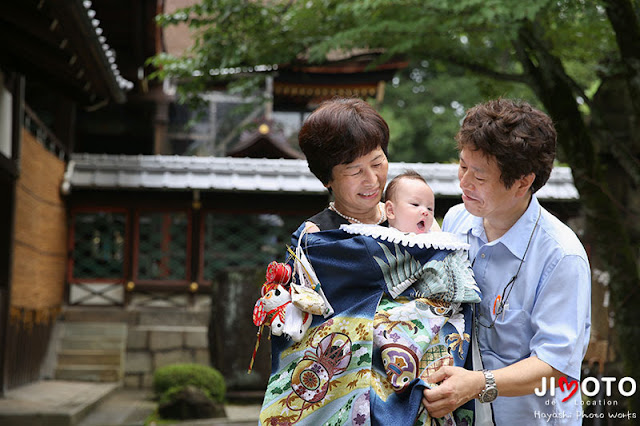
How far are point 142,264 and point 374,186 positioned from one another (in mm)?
11006

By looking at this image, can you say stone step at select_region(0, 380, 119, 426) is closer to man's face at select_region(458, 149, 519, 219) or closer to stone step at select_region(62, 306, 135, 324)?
stone step at select_region(62, 306, 135, 324)

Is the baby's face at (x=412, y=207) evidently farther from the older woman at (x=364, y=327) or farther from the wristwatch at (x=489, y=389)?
the wristwatch at (x=489, y=389)

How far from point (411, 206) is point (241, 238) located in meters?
10.5

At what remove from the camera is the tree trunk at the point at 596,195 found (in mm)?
5281

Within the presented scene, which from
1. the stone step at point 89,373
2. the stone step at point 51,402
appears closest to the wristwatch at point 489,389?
the stone step at point 51,402

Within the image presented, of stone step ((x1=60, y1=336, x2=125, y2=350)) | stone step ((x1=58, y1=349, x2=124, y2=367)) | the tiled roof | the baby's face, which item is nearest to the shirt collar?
the baby's face

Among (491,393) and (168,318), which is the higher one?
(491,393)

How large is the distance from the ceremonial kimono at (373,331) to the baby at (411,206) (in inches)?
4.4

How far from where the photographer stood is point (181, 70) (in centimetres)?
808

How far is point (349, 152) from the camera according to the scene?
2447mm

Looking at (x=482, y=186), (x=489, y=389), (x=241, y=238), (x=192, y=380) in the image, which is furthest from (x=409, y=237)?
(x=241, y=238)

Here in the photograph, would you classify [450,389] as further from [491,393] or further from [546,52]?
[546,52]

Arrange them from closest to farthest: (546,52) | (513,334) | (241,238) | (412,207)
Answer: (513,334), (412,207), (546,52), (241,238)

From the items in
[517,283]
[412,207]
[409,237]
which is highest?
[412,207]
